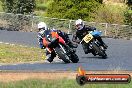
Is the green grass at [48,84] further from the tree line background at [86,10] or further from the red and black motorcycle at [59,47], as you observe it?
the tree line background at [86,10]

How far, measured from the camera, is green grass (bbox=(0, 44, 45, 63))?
2412 cm

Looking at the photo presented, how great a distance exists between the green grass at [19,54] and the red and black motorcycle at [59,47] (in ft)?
6.78

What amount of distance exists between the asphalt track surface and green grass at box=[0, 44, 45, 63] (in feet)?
5.91

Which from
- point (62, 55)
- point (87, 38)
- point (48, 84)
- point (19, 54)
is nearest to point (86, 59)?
point (87, 38)

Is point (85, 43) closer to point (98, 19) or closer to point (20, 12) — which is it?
point (98, 19)

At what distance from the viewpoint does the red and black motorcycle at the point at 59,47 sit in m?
22.1

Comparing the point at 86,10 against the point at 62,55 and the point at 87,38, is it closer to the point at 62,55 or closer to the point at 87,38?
the point at 87,38

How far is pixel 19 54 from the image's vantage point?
26.2m

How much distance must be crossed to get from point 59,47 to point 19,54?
434 cm

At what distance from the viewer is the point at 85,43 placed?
24.4 m

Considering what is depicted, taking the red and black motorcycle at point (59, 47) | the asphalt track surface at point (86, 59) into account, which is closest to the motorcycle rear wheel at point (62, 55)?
the red and black motorcycle at point (59, 47)

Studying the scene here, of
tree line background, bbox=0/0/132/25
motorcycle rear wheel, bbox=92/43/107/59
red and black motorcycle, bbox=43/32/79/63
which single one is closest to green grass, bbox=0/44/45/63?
red and black motorcycle, bbox=43/32/79/63

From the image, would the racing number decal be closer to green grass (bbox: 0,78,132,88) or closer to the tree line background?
green grass (bbox: 0,78,132,88)

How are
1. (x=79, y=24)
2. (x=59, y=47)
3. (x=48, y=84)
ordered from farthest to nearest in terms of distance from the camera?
(x=79, y=24) → (x=59, y=47) → (x=48, y=84)
